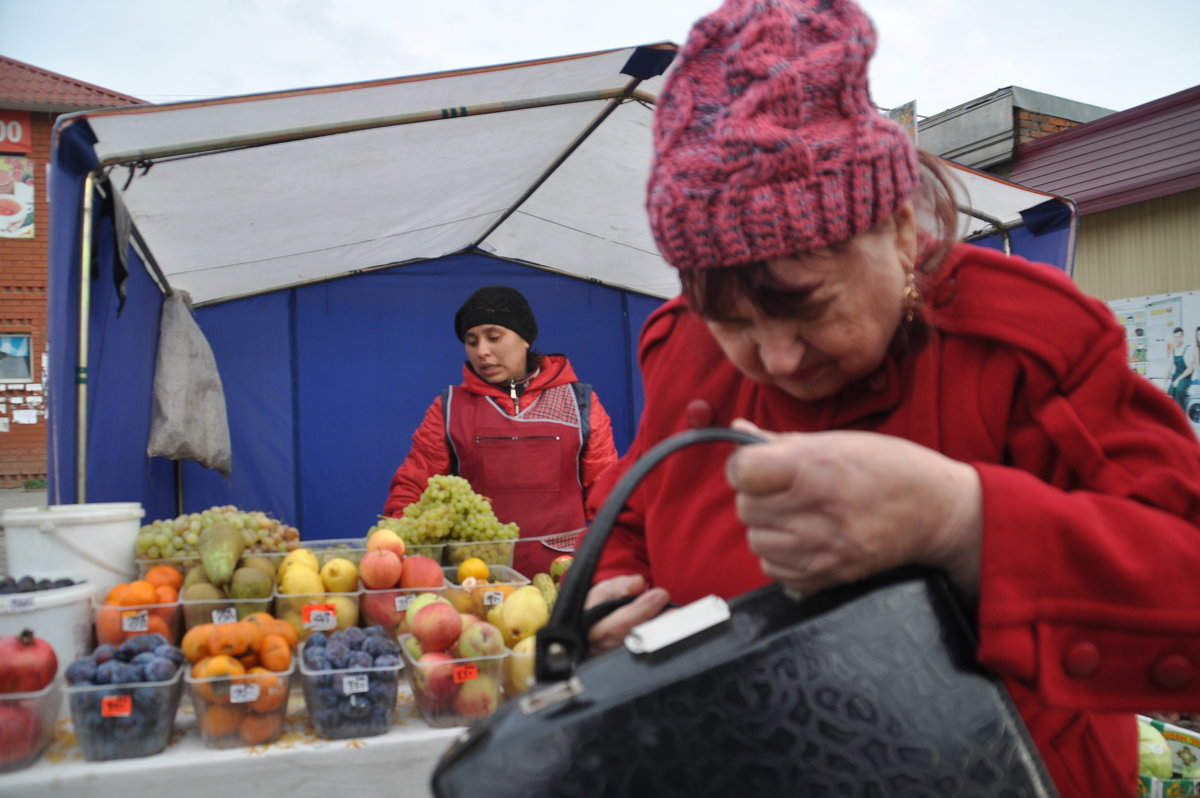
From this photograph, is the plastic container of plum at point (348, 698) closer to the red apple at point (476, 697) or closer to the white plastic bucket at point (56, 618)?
the red apple at point (476, 697)

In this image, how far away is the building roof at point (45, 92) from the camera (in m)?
15.4

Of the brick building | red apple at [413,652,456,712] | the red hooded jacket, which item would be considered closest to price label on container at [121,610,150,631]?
red apple at [413,652,456,712]

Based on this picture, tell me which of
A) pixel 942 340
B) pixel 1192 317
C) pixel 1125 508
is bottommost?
pixel 1125 508

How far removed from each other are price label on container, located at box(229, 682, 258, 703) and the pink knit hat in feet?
5.04

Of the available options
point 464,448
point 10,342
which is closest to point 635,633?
point 464,448

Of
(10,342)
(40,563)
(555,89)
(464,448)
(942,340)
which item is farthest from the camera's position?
(10,342)

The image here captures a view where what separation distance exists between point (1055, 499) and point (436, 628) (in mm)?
1598

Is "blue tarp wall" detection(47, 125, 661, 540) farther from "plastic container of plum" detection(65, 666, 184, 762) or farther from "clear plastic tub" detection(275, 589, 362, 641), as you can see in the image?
"plastic container of plum" detection(65, 666, 184, 762)

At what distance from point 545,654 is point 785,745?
0.65ft

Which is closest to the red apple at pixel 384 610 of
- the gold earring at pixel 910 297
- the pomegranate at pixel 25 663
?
Result: the pomegranate at pixel 25 663

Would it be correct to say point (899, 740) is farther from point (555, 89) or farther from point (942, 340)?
point (555, 89)

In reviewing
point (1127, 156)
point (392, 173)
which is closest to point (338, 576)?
point (392, 173)

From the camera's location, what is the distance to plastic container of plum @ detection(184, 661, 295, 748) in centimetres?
178

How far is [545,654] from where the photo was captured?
2.13ft
